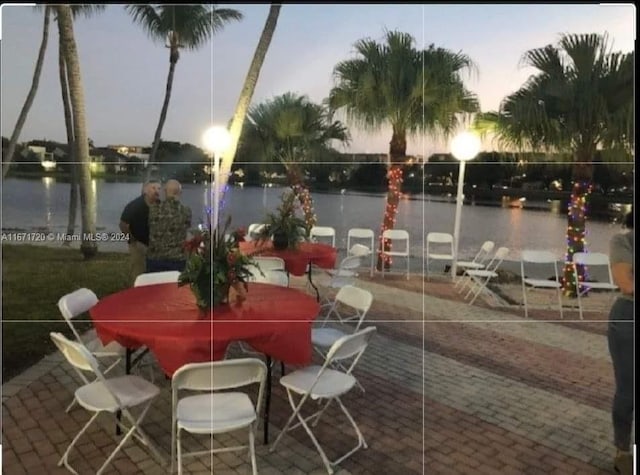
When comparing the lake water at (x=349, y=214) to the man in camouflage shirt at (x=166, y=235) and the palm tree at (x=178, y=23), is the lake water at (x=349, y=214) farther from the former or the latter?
the palm tree at (x=178, y=23)

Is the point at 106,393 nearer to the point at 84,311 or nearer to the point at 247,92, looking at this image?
the point at 84,311

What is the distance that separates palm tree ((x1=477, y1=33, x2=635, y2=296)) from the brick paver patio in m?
0.98

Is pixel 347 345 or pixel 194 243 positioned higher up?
pixel 194 243

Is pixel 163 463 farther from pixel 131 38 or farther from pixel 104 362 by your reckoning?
pixel 131 38

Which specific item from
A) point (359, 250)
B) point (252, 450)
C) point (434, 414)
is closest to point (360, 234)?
point (359, 250)

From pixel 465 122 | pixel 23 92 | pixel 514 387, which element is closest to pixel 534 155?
pixel 465 122

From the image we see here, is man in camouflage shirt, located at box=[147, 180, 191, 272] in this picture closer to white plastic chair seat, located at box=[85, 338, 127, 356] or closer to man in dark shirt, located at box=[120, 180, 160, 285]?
man in dark shirt, located at box=[120, 180, 160, 285]

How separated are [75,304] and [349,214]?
250 centimetres

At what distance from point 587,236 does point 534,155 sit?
0.79 m

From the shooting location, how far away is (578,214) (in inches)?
165

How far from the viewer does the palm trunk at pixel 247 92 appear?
3.46m

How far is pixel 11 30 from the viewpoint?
3209 millimetres

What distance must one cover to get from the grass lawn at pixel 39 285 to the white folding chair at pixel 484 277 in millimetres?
3150

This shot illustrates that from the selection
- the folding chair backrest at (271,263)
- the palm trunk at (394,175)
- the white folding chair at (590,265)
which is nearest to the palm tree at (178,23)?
the folding chair backrest at (271,263)
